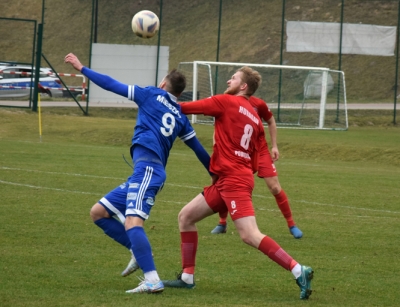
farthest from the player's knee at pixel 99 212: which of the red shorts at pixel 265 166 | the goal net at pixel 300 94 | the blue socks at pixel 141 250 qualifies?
the goal net at pixel 300 94

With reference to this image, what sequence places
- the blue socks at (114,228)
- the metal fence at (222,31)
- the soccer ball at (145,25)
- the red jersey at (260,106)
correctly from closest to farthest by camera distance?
the blue socks at (114,228), the red jersey at (260,106), the soccer ball at (145,25), the metal fence at (222,31)

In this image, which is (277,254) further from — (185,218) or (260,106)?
(260,106)

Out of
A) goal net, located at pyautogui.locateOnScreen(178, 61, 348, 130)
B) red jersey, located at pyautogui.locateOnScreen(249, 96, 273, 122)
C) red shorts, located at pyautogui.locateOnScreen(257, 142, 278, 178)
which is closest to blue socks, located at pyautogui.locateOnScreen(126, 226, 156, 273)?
red jersey, located at pyautogui.locateOnScreen(249, 96, 273, 122)

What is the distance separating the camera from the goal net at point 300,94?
29719 millimetres

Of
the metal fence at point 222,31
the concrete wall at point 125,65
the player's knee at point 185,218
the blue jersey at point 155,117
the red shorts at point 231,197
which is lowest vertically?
the player's knee at point 185,218

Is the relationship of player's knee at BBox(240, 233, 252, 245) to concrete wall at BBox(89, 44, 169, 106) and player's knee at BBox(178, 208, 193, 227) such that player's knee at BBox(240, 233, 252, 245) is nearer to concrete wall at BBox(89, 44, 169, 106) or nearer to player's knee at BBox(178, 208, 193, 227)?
player's knee at BBox(178, 208, 193, 227)

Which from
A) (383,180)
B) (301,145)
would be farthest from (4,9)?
(383,180)

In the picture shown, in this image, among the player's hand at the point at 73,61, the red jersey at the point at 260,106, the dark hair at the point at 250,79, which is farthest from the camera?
the red jersey at the point at 260,106

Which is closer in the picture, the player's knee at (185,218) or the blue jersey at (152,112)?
the blue jersey at (152,112)

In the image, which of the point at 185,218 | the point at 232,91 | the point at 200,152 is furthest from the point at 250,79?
the point at 185,218

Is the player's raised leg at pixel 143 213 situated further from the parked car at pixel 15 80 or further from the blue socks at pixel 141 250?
the parked car at pixel 15 80

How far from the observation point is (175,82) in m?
7.19

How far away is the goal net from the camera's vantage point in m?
29.7

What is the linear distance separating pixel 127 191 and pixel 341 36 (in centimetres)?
2558
